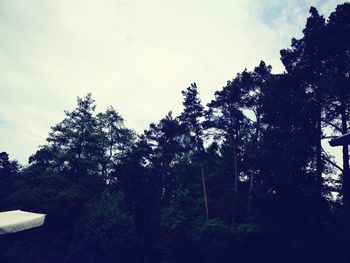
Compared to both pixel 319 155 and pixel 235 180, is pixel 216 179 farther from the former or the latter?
pixel 319 155

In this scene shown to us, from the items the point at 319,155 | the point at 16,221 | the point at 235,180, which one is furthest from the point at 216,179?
the point at 16,221

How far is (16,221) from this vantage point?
675 centimetres

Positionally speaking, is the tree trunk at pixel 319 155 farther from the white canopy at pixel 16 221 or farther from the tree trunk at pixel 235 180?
the white canopy at pixel 16 221

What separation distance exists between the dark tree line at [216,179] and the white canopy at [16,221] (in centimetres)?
78

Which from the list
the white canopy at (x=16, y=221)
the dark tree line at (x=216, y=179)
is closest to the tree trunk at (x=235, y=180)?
the dark tree line at (x=216, y=179)

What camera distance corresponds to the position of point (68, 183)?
26234 mm

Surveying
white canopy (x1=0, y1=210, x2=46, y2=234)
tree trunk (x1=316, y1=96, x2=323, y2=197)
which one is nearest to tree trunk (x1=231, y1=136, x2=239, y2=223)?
tree trunk (x1=316, y1=96, x2=323, y2=197)

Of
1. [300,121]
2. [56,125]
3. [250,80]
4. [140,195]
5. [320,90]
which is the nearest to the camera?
[320,90]

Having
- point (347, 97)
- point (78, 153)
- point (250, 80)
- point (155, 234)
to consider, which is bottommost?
point (155, 234)

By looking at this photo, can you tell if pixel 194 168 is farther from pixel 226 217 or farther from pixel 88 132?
pixel 88 132

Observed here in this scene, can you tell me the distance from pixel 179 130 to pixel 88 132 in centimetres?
911

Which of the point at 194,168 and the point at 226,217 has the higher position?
the point at 194,168

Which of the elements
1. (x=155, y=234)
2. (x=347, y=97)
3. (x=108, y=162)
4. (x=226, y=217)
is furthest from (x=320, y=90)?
(x=108, y=162)

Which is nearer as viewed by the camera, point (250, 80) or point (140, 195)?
point (250, 80)
